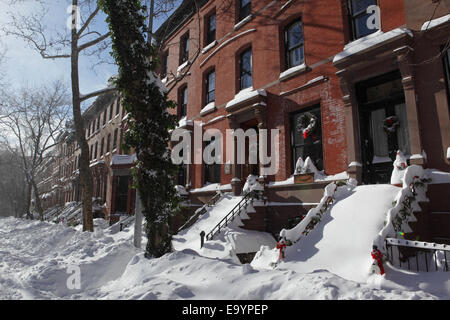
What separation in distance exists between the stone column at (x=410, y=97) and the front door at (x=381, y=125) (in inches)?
24.0

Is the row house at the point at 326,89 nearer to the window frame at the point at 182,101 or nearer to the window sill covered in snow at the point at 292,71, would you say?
the window sill covered in snow at the point at 292,71

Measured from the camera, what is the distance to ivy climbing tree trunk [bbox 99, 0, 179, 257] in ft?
21.1

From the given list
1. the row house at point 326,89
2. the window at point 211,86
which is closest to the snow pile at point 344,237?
the row house at point 326,89

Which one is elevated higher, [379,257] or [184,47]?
[184,47]

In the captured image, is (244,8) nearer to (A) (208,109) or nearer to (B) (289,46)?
(B) (289,46)

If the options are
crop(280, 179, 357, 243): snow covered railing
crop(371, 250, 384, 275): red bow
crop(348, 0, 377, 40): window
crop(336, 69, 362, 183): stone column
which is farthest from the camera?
crop(348, 0, 377, 40): window

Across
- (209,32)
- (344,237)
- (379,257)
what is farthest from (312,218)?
(209,32)

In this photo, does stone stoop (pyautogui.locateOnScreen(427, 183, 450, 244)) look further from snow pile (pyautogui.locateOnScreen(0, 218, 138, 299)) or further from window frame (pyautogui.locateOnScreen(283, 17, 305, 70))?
snow pile (pyautogui.locateOnScreen(0, 218, 138, 299))

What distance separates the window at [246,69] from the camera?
1349 centimetres

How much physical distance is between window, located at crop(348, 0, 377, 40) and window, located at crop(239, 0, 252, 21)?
5.75 meters

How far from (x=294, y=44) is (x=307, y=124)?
148 inches

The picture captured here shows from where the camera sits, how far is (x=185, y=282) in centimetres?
427

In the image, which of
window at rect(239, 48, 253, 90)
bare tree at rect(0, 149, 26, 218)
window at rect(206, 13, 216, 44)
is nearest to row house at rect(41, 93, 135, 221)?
window at rect(239, 48, 253, 90)
